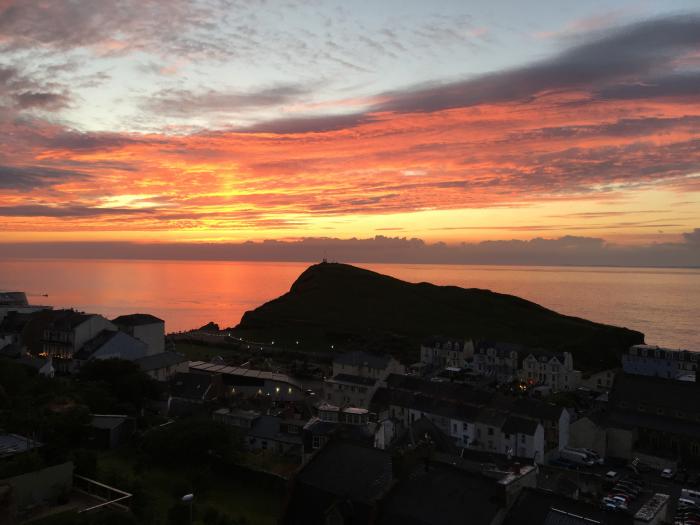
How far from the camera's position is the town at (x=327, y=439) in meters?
20.8

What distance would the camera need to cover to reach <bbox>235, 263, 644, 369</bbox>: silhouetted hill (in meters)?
113

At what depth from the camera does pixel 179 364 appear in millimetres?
64312

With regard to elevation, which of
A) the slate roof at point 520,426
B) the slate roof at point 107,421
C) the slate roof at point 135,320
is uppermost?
the slate roof at point 135,320

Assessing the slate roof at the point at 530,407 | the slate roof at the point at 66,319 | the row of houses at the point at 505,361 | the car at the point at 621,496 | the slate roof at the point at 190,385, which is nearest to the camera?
the car at the point at 621,496

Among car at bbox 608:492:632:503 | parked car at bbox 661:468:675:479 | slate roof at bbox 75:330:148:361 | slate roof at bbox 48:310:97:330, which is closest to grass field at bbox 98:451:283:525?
car at bbox 608:492:632:503

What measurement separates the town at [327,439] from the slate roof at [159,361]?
0.36m

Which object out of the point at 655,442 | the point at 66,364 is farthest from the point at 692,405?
the point at 66,364

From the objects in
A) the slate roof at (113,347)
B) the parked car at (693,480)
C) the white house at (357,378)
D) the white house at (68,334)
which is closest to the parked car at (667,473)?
the parked car at (693,480)

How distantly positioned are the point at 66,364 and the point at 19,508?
4074 cm

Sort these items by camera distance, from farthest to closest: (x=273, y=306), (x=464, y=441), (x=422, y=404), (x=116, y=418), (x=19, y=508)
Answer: (x=273, y=306)
(x=422, y=404)
(x=464, y=441)
(x=116, y=418)
(x=19, y=508)

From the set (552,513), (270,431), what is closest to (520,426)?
(270,431)

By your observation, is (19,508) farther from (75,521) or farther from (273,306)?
(273,306)

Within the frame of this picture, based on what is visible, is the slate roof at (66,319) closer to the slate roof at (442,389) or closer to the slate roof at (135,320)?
the slate roof at (135,320)

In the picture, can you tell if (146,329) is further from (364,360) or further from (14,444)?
(14,444)
